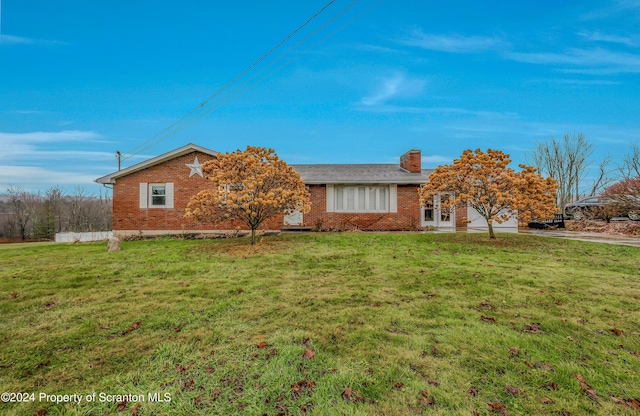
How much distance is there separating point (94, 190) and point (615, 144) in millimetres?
60095

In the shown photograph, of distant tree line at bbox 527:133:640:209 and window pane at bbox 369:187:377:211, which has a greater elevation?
distant tree line at bbox 527:133:640:209

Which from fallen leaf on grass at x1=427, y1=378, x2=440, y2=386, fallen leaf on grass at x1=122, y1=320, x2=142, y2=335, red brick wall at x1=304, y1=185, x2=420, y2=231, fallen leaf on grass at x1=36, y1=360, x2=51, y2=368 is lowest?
fallen leaf on grass at x1=427, y1=378, x2=440, y2=386

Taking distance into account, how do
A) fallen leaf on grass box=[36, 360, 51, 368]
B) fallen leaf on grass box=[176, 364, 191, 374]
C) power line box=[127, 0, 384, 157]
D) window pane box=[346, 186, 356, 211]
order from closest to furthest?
fallen leaf on grass box=[176, 364, 191, 374] < fallen leaf on grass box=[36, 360, 51, 368] < power line box=[127, 0, 384, 157] < window pane box=[346, 186, 356, 211]

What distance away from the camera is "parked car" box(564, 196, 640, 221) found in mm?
17991

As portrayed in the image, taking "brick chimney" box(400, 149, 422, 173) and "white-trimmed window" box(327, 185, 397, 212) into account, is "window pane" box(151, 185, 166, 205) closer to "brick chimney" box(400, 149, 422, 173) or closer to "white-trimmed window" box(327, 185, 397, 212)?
"white-trimmed window" box(327, 185, 397, 212)

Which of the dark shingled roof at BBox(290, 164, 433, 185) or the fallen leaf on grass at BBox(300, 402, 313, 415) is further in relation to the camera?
the dark shingled roof at BBox(290, 164, 433, 185)

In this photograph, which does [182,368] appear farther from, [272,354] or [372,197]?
[372,197]

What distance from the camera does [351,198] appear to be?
54.3 feet

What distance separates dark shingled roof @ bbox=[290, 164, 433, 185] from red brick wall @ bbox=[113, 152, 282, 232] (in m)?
3.28

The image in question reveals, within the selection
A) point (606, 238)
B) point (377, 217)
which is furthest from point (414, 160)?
point (606, 238)

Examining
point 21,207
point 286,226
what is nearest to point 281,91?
point 286,226

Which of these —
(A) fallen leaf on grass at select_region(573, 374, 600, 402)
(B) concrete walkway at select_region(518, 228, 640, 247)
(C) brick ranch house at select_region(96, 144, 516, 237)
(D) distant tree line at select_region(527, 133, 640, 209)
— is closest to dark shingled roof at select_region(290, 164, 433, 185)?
(C) brick ranch house at select_region(96, 144, 516, 237)

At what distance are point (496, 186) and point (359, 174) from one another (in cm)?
771

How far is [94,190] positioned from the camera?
3975cm
